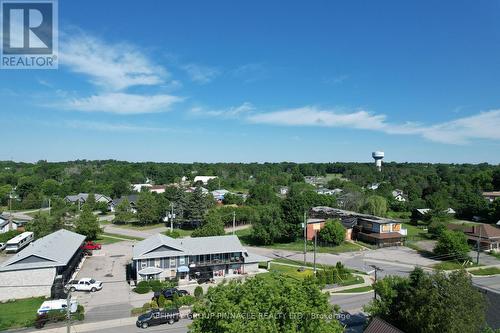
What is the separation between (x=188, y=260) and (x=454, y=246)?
38.3 metres

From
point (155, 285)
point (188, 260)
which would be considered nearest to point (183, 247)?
point (188, 260)

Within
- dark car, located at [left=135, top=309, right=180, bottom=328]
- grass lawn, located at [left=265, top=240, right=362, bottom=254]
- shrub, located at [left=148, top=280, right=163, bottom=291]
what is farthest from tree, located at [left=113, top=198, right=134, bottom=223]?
dark car, located at [left=135, top=309, right=180, bottom=328]

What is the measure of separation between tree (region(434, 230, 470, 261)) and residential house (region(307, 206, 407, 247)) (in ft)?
33.1

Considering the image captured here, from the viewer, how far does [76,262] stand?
47031 millimetres

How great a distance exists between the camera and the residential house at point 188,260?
42.1 metres

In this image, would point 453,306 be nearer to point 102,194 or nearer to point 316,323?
point 316,323

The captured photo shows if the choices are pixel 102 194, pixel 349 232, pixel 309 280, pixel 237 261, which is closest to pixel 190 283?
pixel 237 261

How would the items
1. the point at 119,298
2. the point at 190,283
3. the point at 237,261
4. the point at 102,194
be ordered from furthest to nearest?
the point at 102,194
the point at 237,261
the point at 190,283
the point at 119,298

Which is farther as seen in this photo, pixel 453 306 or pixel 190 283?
pixel 190 283

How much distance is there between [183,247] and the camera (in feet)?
146

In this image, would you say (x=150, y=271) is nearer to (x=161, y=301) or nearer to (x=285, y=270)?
(x=161, y=301)

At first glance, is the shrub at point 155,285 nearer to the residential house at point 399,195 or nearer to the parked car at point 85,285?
the parked car at point 85,285

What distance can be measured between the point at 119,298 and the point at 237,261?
14.4 metres

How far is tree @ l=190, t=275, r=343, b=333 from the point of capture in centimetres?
1445
